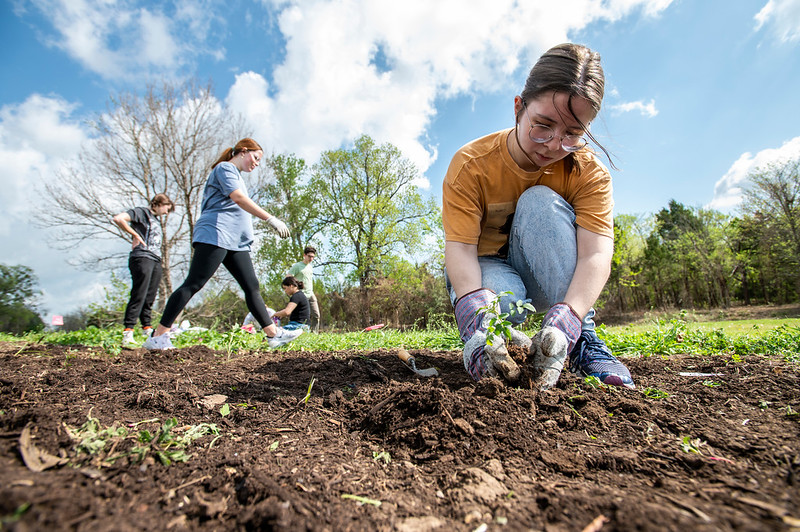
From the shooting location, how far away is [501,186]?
7.68 feet

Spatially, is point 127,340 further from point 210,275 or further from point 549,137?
point 549,137

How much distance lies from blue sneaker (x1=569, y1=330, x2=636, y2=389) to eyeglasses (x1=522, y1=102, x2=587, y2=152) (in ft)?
3.29

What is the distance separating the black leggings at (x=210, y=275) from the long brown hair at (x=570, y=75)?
9.35 feet

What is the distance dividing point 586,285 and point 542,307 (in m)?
0.80

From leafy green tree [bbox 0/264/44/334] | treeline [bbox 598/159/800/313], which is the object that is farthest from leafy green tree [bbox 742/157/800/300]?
leafy green tree [bbox 0/264/44/334]

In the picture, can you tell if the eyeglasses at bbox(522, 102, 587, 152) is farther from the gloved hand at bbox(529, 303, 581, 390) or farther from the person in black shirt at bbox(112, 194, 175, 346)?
the person in black shirt at bbox(112, 194, 175, 346)

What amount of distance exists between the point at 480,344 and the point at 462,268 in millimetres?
474

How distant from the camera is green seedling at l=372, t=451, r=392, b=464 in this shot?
1.23m

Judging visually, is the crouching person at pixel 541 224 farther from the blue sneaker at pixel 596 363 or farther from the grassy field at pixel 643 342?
the grassy field at pixel 643 342

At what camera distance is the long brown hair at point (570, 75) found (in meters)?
1.84

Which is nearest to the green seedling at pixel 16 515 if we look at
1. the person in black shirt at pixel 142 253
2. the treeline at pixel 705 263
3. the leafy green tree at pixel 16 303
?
the person in black shirt at pixel 142 253

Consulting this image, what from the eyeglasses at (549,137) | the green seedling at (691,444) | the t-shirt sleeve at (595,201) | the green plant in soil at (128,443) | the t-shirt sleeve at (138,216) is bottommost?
the green seedling at (691,444)

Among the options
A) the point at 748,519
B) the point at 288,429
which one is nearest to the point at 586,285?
the point at 748,519

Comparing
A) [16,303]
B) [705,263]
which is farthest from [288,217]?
[705,263]
